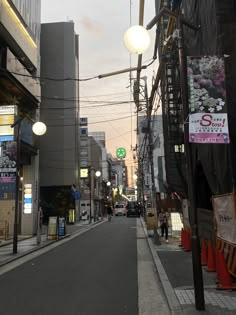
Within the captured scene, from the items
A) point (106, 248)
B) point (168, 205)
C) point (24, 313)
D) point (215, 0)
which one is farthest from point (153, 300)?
point (168, 205)

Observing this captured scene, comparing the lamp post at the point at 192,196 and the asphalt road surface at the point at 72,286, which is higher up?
the lamp post at the point at 192,196

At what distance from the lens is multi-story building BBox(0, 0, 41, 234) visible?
955 inches

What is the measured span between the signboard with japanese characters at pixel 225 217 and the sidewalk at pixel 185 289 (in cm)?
120

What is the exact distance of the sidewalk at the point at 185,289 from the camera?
7.79m

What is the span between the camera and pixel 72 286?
34.7 ft

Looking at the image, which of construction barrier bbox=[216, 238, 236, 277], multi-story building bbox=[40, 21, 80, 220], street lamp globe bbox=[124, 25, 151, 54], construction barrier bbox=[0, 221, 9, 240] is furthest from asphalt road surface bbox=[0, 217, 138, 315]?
multi-story building bbox=[40, 21, 80, 220]

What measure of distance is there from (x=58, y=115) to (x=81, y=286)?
4118 centimetres

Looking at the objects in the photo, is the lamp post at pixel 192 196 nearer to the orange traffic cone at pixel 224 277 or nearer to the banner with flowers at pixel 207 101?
the banner with flowers at pixel 207 101

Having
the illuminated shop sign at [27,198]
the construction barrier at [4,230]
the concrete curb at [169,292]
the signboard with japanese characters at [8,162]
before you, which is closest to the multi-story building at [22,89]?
the illuminated shop sign at [27,198]

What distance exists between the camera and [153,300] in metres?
9.05

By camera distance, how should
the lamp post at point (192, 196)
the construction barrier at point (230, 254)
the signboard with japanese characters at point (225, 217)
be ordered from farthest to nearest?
the construction barrier at point (230, 254), the signboard with japanese characters at point (225, 217), the lamp post at point (192, 196)

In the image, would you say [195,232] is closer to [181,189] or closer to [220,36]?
[220,36]

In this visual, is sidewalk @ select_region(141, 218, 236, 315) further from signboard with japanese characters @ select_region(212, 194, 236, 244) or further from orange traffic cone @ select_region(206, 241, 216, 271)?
signboard with japanese characters @ select_region(212, 194, 236, 244)

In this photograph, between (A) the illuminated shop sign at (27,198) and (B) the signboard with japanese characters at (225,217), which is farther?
(A) the illuminated shop sign at (27,198)
